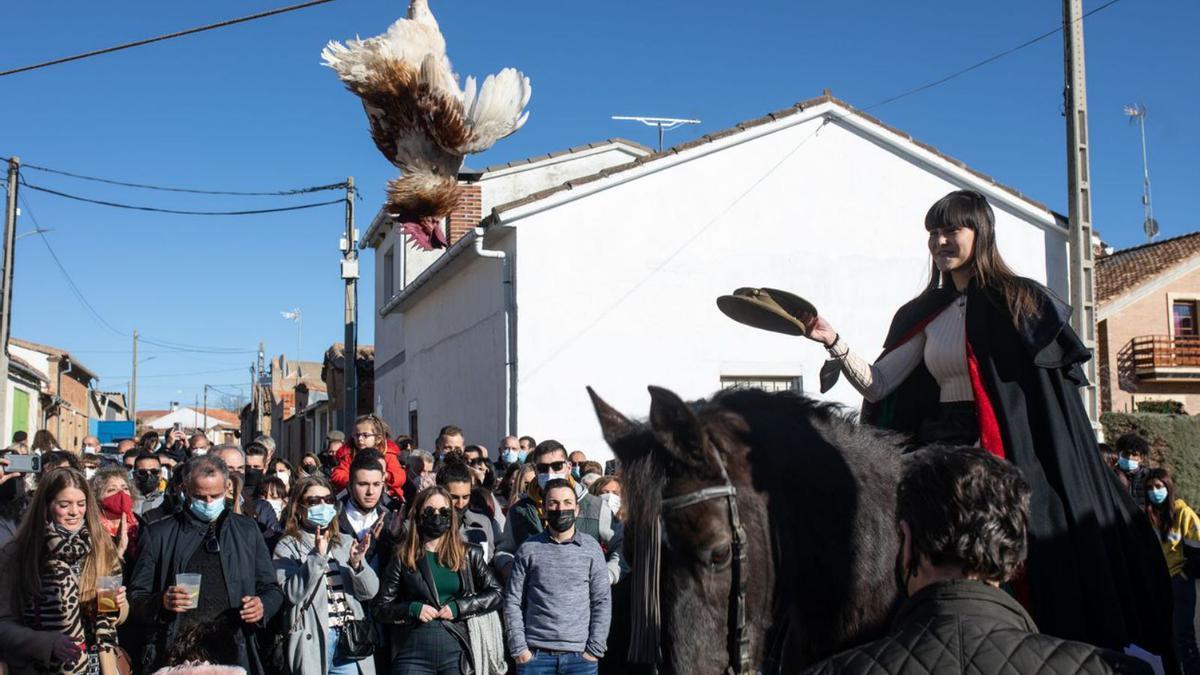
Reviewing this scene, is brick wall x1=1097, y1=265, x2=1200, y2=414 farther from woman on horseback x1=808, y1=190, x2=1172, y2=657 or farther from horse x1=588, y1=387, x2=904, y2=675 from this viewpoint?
horse x1=588, y1=387, x2=904, y2=675

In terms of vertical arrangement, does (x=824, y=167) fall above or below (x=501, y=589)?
above

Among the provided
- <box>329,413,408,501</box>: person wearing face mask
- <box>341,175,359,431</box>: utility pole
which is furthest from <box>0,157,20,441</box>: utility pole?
<box>329,413,408,501</box>: person wearing face mask

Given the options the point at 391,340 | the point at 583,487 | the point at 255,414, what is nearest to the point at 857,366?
the point at 583,487

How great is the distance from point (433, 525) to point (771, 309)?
13.0ft

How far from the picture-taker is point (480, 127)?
3.04 m

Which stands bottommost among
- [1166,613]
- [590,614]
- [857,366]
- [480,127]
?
[590,614]

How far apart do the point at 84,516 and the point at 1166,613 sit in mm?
5459

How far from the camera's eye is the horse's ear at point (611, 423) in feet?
9.97

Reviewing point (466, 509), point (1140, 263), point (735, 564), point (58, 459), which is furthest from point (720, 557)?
point (1140, 263)

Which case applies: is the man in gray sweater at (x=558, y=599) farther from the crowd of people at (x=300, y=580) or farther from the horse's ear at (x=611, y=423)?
the horse's ear at (x=611, y=423)

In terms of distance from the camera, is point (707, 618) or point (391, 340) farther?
point (391, 340)

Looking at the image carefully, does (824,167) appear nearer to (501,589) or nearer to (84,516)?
(501,589)

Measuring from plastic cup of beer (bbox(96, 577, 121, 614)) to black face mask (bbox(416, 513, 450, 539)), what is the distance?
5.84ft

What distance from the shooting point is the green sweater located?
6.65 m
